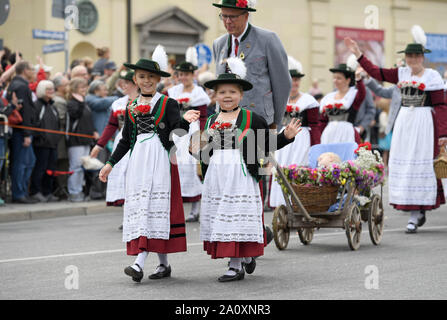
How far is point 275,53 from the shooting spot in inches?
337

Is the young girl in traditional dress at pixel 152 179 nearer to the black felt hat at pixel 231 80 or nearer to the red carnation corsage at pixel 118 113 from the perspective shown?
the black felt hat at pixel 231 80

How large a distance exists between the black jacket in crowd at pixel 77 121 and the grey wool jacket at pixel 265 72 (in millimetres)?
7665

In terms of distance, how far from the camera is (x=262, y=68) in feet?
28.1

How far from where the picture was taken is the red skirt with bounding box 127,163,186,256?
754 centimetres

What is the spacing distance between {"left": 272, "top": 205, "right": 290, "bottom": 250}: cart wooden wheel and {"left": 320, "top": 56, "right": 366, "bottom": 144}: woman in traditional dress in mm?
3213

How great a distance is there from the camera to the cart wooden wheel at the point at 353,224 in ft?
31.3

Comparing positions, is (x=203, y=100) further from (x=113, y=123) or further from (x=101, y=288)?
(x=101, y=288)

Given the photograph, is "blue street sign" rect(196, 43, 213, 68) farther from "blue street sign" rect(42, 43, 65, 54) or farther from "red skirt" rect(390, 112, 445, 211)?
"red skirt" rect(390, 112, 445, 211)

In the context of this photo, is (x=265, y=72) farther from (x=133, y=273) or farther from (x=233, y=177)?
(x=133, y=273)

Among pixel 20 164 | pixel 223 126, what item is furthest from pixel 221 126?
pixel 20 164

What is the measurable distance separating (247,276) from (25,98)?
8.15 meters

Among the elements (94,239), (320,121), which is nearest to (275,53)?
(94,239)

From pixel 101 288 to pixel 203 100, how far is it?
250 inches

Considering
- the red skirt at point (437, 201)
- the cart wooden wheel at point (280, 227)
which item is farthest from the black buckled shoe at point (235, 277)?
the red skirt at point (437, 201)
